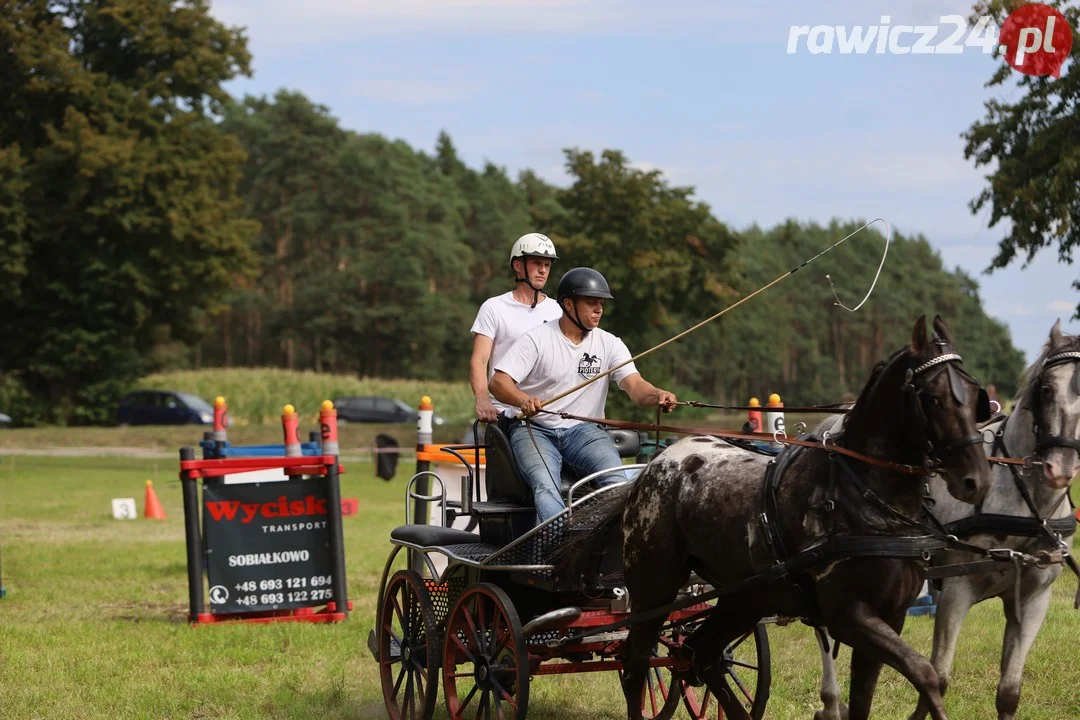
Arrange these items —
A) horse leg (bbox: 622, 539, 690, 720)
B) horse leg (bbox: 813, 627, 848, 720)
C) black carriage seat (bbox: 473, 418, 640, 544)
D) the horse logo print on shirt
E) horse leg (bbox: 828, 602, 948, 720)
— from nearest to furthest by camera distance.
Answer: horse leg (bbox: 828, 602, 948, 720) → horse leg (bbox: 622, 539, 690, 720) → black carriage seat (bbox: 473, 418, 640, 544) → horse leg (bbox: 813, 627, 848, 720) → the horse logo print on shirt

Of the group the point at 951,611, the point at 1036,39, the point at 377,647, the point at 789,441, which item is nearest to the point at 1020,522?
the point at 951,611

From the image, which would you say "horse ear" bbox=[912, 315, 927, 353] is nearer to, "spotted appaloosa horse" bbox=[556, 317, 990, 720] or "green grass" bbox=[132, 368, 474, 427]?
"spotted appaloosa horse" bbox=[556, 317, 990, 720]

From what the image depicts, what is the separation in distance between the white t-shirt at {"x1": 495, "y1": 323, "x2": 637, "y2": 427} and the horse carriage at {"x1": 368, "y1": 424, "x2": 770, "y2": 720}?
0.31 metres

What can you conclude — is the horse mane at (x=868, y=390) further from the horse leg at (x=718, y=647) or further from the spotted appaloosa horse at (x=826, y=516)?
the horse leg at (x=718, y=647)

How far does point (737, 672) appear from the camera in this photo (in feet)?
28.1

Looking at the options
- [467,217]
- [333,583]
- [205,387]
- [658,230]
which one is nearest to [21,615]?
[333,583]

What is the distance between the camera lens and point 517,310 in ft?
25.1

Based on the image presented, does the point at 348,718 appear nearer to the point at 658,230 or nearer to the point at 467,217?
the point at 658,230

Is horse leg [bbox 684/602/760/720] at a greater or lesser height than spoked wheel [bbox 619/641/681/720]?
greater

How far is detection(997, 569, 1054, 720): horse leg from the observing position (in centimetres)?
614

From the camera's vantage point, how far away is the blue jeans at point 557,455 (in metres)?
6.59

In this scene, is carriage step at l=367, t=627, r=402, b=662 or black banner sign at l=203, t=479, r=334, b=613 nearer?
carriage step at l=367, t=627, r=402, b=662

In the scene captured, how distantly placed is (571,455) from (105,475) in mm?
23330

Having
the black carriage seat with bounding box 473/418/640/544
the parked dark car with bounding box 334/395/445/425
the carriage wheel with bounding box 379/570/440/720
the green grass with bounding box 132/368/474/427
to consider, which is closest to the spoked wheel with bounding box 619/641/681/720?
the black carriage seat with bounding box 473/418/640/544
